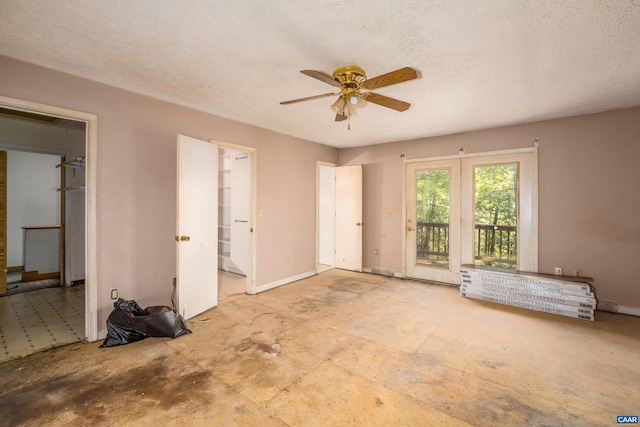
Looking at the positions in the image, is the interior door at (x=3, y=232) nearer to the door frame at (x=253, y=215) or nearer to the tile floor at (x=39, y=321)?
the tile floor at (x=39, y=321)

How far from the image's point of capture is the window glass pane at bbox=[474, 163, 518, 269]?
13.6 feet

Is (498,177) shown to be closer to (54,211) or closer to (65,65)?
(65,65)

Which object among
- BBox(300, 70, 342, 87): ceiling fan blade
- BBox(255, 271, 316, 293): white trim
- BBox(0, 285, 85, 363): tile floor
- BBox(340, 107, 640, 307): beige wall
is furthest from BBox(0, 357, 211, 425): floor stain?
BBox(340, 107, 640, 307): beige wall

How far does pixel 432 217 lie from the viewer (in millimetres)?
4875

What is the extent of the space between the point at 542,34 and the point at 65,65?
383 centimetres

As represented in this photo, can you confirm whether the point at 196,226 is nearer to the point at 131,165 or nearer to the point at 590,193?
the point at 131,165

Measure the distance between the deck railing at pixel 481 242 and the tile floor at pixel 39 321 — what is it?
4.83 m

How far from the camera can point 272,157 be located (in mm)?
4531

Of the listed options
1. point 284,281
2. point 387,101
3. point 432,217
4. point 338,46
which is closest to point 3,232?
point 284,281

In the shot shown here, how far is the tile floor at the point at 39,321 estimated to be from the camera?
2.62 meters

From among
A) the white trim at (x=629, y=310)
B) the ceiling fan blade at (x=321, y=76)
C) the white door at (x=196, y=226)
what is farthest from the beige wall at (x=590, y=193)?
the white door at (x=196, y=226)

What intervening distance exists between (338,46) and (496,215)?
3606 mm

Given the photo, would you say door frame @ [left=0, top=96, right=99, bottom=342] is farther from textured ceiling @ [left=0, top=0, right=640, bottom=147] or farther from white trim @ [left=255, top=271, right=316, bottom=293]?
white trim @ [left=255, top=271, right=316, bottom=293]

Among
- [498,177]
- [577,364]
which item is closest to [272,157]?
[498,177]
